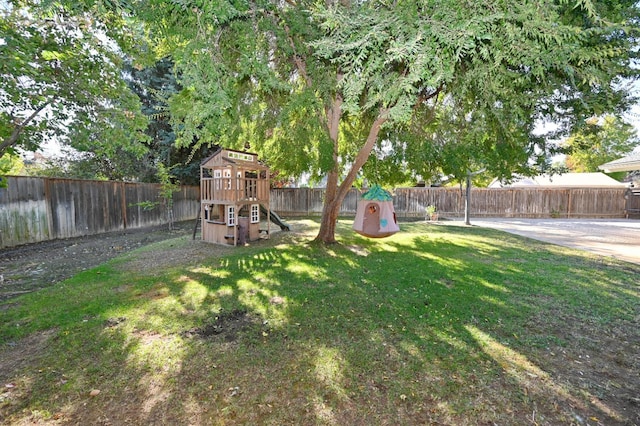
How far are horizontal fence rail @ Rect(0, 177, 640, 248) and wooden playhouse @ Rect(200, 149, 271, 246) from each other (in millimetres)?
338

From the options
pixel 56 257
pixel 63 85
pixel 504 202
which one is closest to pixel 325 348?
pixel 63 85

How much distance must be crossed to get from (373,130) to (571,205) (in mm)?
15384

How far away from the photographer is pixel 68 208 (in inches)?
324

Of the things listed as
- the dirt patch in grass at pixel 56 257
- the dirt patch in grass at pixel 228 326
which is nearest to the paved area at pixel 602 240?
the dirt patch in grass at pixel 228 326

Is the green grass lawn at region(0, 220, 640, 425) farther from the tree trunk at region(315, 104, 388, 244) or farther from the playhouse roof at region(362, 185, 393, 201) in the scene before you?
the tree trunk at region(315, 104, 388, 244)

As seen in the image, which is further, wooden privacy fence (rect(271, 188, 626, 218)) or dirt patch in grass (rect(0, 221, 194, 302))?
wooden privacy fence (rect(271, 188, 626, 218))

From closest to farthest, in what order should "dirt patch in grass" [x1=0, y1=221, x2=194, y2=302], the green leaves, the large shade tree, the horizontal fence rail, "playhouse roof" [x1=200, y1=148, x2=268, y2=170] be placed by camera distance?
the large shade tree, the green leaves, "dirt patch in grass" [x1=0, y1=221, x2=194, y2=302], the horizontal fence rail, "playhouse roof" [x1=200, y1=148, x2=268, y2=170]

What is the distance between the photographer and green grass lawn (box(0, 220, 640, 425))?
2.07 meters

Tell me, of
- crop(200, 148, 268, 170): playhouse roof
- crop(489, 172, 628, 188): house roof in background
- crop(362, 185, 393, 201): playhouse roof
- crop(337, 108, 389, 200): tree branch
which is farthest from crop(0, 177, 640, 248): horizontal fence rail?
crop(362, 185, 393, 201): playhouse roof

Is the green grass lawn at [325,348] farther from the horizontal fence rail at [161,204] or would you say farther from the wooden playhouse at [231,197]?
the horizontal fence rail at [161,204]

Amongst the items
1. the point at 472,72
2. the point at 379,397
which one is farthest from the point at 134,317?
the point at 472,72

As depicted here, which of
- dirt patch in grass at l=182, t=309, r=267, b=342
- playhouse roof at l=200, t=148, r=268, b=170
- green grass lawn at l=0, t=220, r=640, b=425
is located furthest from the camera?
playhouse roof at l=200, t=148, r=268, b=170

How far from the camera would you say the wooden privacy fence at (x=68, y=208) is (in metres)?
6.92

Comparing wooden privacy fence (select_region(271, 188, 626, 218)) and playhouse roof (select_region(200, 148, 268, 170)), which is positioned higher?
playhouse roof (select_region(200, 148, 268, 170))
